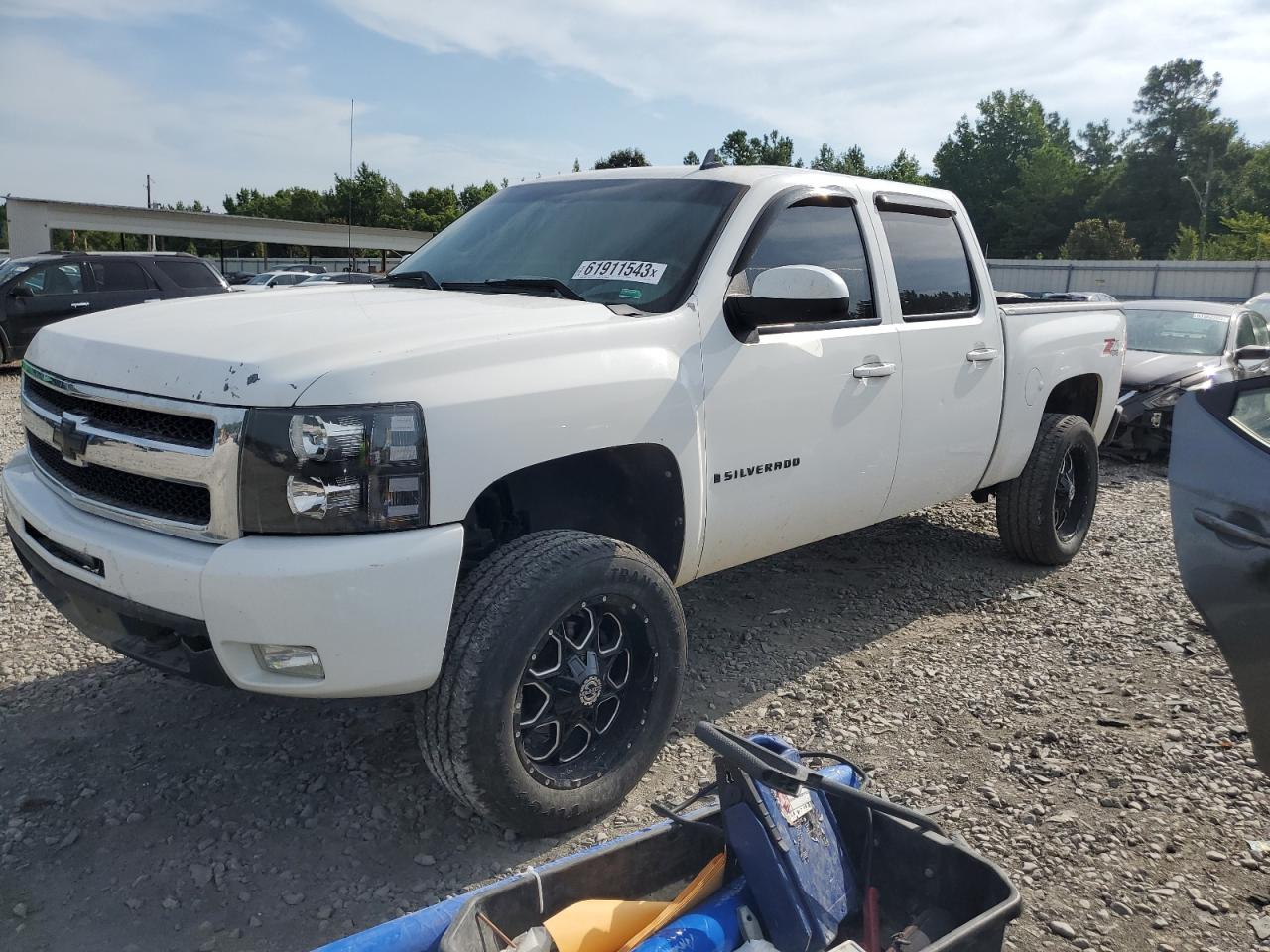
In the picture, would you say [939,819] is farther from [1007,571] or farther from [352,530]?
[1007,571]

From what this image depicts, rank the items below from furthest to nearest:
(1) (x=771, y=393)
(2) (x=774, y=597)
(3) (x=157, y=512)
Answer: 1. (2) (x=774, y=597)
2. (1) (x=771, y=393)
3. (3) (x=157, y=512)

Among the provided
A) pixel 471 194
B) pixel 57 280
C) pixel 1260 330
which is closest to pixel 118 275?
pixel 57 280

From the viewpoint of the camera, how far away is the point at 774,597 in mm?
4934

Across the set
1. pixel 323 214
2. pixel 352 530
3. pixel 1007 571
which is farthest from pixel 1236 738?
pixel 323 214

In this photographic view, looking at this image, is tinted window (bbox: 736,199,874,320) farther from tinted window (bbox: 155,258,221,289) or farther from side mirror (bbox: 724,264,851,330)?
tinted window (bbox: 155,258,221,289)

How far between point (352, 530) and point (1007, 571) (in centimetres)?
417

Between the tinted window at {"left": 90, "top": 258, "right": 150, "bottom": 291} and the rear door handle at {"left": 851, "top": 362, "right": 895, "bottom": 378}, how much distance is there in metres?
13.1

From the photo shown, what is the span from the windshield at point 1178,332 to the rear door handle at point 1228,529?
8815 millimetres

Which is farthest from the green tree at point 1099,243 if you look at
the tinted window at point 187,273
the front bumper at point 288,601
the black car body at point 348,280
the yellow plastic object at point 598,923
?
the yellow plastic object at point 598,923

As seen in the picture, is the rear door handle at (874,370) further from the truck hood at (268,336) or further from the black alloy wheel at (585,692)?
the black alloy wheel at (585,692)

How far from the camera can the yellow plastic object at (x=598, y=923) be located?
6.73 ft

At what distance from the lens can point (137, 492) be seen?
8.59ft

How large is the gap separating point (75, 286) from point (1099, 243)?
54394mm

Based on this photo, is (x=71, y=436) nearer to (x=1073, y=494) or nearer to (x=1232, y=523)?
(x=1232, y=523)
